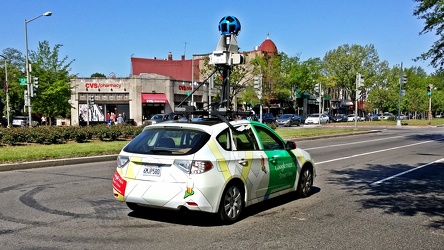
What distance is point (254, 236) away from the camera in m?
5.54

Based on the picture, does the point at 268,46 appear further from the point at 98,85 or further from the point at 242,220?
the point at 242,220

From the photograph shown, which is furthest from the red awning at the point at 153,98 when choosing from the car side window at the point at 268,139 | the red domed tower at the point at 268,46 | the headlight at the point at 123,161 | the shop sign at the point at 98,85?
the headlight at the point at 123,161

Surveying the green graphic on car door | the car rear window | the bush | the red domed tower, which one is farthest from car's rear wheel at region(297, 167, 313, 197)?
the red domed tower

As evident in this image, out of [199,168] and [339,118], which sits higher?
[199,168]

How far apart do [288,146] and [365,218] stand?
5.92ft

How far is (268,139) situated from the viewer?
737cm

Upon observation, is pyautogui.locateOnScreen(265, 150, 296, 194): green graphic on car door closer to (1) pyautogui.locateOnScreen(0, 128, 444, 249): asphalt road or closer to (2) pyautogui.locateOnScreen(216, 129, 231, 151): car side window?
(1) pyautogui.locateOnScreen(0, 128, 444, 249): asphalt road

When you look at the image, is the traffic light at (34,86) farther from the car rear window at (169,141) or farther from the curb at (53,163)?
the car rear window at (169,141)

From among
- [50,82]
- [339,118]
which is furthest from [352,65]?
[50,82]

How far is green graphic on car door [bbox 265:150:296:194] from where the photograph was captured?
23.0 feet

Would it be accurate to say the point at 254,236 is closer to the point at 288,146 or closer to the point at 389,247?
the point at 389,247

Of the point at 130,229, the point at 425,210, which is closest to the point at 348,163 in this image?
the point at 425,210

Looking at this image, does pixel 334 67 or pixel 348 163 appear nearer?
pixel 348 163

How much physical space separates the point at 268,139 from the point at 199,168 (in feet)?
6.52
